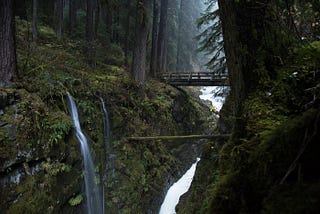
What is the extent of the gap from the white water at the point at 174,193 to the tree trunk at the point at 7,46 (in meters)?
6.90

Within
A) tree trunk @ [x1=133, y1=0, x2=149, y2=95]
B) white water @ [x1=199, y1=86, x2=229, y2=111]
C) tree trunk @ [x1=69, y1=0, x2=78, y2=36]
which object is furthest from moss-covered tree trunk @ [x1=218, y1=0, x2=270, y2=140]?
tree trunk @ [x1=69, y1=0, x2=78, y2=36]

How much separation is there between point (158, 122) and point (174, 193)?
10.2 feet

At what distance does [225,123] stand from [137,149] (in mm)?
3782

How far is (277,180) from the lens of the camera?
1.20 meters

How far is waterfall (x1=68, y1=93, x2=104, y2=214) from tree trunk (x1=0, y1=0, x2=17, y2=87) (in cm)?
158

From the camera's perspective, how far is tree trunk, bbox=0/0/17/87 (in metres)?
5.69

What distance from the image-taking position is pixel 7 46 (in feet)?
19.0

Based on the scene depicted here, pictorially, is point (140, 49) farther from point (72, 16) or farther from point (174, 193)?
point (72, 16)

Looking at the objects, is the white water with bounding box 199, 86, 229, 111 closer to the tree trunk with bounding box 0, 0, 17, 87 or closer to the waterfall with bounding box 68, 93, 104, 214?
the waterfall with bounding box 68, 93, 104, 214

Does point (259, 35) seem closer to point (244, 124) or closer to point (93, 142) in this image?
point (244, 124)

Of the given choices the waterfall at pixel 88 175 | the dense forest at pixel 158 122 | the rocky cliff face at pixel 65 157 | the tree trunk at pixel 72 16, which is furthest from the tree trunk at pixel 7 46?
the tree trunk at pixel 72 16

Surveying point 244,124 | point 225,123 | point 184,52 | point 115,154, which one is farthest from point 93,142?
point 184,52

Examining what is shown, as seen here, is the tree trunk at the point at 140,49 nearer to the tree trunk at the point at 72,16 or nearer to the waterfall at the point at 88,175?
the waterfall at the point at 88,175

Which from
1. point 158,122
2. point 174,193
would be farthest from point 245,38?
point 174,193
